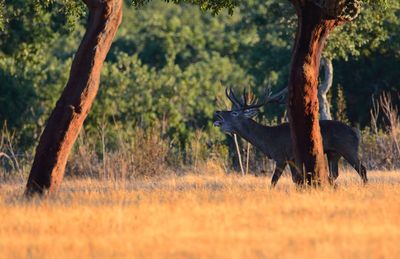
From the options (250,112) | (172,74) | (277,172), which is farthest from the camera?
(172,74)

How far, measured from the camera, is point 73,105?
16266 mm

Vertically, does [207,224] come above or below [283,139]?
below

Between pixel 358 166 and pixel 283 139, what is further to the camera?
pixel 283 139

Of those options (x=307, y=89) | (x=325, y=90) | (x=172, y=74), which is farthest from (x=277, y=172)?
(x=172, y=74)

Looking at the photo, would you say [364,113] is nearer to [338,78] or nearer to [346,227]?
[338,78]

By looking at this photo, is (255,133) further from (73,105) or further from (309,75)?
(73,105)

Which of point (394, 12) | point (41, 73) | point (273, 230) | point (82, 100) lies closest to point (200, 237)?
point (273, 230)

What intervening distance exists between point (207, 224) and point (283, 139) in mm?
8401

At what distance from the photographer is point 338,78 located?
111 feet

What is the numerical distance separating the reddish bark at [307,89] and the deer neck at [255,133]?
11.0 feet

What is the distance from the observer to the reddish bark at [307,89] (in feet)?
54.6

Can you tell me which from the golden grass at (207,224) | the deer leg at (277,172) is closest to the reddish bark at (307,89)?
the golden grass at (207,224)

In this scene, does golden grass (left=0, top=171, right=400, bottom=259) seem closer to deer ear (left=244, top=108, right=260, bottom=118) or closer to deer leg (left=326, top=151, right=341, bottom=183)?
deer leg (left=326, top=151, right=341, bottom=183)

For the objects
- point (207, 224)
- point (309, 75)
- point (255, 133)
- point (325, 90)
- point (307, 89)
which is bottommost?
point (207, 224)
